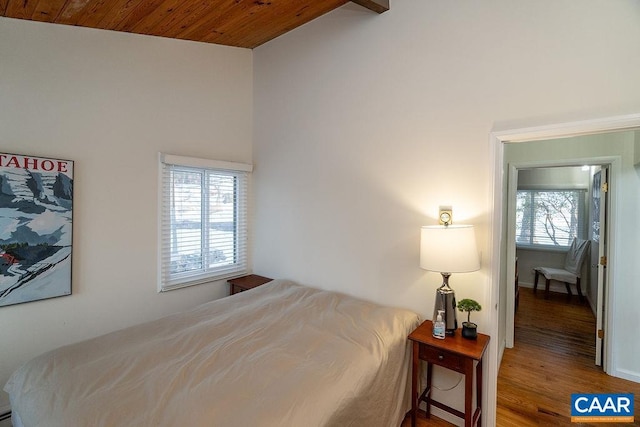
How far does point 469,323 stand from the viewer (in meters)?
1.91

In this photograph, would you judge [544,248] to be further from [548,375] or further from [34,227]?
[34,227]

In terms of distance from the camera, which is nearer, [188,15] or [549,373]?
[188,15]

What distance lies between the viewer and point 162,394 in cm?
127

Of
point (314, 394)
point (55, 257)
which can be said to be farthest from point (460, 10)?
point (55, 257)

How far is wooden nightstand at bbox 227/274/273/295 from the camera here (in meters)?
3.00

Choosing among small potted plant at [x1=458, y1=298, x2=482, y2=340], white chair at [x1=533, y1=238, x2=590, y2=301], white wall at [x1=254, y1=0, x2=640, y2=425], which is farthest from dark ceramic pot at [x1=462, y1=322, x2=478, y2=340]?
white chair at [x1=533, y1=238, x2=590, y2=301]

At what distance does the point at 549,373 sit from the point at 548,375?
1.8 inches

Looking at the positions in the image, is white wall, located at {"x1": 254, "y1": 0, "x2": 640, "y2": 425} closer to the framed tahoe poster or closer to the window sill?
the framed tahoe poster

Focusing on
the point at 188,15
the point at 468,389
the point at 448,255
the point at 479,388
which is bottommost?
the point at 479,388

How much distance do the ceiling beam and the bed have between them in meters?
2.35

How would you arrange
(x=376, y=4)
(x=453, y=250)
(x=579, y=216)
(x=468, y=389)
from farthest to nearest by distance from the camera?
(x=579, y=216) → (x=376, y=4) → (x=453, y=250) → (x=468, y=389)

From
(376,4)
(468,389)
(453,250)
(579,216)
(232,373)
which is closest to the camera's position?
(232,373)

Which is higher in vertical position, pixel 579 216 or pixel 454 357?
pixel 579 216

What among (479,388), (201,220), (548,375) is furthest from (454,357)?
(201,220)
